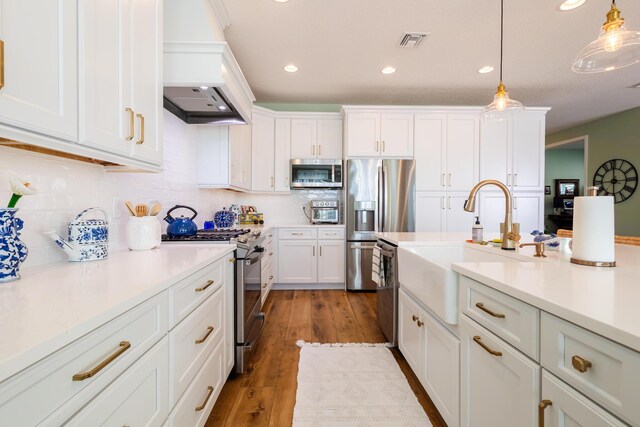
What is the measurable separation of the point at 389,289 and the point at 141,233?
177 centimetres

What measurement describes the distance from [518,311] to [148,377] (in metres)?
1.16

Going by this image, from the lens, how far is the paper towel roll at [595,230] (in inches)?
41.9

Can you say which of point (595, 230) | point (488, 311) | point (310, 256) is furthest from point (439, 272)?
point (310, 256)

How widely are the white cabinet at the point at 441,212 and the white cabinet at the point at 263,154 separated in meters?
2.18

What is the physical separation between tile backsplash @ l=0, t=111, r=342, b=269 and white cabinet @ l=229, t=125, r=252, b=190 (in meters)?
0.37

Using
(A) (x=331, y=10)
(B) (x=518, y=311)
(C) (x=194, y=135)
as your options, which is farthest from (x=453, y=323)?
(C) (x=194, y=135)

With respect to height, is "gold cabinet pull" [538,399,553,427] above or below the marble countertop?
below

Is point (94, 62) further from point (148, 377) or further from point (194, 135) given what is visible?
point (194, 135)

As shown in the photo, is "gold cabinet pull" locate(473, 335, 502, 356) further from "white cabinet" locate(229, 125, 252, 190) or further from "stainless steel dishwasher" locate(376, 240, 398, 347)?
"white cabinet" locate(229, 125, 252, 190)

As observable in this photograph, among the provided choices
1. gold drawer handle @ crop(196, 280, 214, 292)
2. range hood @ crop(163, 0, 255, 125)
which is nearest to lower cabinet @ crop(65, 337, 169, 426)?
gold drawer handle @ crop(196, 280, 214, 292)

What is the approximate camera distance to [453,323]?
1232 millimetres

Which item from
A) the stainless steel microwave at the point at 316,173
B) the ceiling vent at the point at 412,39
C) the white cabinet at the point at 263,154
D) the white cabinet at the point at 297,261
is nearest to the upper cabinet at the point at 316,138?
the stainless steel microwave at the point at 316,173

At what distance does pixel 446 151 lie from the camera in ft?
13.2

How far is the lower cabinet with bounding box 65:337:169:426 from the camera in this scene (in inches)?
26.1
